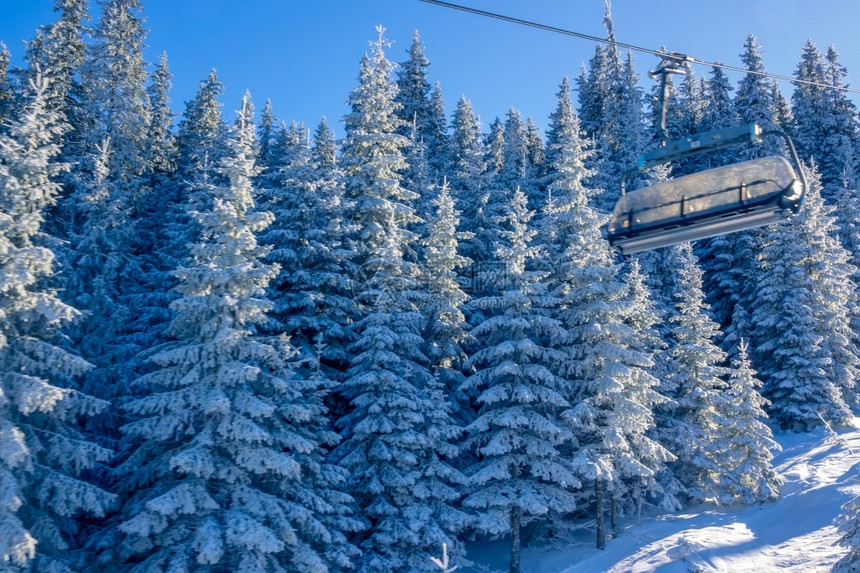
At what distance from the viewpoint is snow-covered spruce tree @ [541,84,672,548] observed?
19125mm

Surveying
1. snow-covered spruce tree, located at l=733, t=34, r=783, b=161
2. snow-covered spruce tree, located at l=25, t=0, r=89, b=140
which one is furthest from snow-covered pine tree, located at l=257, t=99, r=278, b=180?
snow-covered spruce tree, located at l=733, t=34, r=783, b=161

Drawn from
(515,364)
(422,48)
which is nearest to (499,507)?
(515,364)

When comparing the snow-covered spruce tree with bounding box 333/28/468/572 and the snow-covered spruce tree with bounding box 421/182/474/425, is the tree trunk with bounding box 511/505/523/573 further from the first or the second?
the snow-covered spruce tree with bounding box 421/182/474/425

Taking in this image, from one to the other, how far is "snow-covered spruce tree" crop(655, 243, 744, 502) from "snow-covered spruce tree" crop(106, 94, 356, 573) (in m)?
14.0

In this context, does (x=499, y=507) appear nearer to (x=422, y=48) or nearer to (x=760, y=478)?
(x=760, y=478)

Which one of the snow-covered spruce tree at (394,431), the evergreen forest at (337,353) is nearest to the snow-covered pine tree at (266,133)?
the evergreen forest at (337,353)

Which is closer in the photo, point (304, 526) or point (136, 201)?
point (304, 526)

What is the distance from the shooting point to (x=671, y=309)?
2869 centimetres

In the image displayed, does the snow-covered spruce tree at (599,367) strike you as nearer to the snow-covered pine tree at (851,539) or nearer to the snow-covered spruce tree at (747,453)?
the snow-covered spruce tree at (747,453)

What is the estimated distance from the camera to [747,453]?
21.5m

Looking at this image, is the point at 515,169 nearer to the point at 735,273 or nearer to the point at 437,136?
the point at 437,136

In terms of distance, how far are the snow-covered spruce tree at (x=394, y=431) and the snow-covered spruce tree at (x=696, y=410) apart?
9764mm

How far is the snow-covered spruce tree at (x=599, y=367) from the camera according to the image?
19.1 m

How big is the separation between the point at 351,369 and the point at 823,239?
25555 mm
